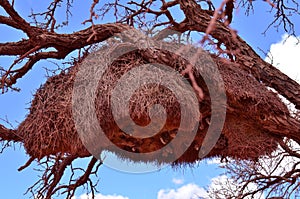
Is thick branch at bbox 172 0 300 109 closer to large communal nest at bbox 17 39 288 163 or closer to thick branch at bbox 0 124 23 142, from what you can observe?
large communal nest at bbox 17 39 288 163

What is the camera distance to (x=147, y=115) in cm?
259

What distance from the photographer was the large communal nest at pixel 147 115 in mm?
2672

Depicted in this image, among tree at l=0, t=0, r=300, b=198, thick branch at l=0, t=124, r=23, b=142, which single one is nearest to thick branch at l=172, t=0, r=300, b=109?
tree at l=0, t=0, r=300, b=198

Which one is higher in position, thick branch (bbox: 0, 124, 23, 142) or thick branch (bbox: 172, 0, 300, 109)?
thick branch (bbox: 172, 0, 300, 109)

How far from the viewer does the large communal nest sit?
267 centimetres

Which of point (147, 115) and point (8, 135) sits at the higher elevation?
point (8, 135)

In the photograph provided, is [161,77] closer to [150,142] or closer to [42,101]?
[150,142]

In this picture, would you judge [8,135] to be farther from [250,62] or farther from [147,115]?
[250,62]

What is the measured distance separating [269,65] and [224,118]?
1.88 feet

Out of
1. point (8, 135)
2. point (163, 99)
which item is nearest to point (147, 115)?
point (163, 99)

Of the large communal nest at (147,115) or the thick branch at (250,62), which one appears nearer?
the large communal nest at (147,115)

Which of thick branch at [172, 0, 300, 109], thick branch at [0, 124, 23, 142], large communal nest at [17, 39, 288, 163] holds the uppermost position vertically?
thick branch at [172, 0, 300, 109]

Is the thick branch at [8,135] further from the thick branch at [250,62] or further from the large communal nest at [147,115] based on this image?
the thick branch at [250,62]

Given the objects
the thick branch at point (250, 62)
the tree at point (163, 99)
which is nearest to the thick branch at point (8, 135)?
the tree at point (163, 99)
